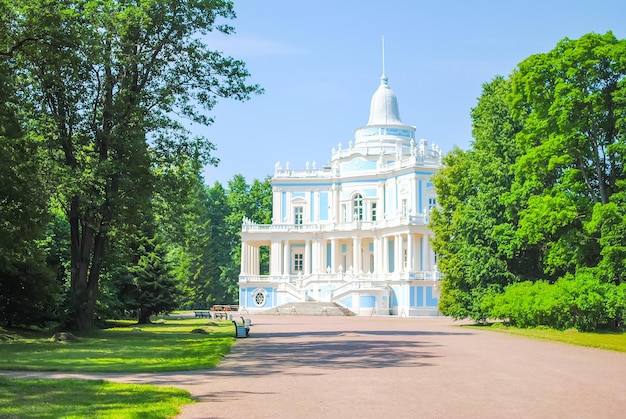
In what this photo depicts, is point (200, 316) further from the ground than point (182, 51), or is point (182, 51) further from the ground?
point (182, 51)

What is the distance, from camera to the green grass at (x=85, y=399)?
961 centimetres

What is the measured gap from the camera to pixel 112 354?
62.0ft

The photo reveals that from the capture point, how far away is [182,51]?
29.5 metres

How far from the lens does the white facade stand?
2356 inches

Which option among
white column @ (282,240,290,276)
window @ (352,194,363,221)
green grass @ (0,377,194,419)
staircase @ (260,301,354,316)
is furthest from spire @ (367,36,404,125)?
green grass @ (0,377,194,419)

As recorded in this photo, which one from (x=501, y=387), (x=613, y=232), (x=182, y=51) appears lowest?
(x=501, y=387)

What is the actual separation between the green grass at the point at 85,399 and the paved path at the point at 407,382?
44 centimetres

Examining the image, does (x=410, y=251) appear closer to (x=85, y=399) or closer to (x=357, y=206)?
(x=357, y=206)

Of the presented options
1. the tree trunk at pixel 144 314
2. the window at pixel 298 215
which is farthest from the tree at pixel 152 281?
the window at pixel 298 215

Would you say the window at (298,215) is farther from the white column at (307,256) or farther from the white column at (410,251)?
the white column at (410,251)

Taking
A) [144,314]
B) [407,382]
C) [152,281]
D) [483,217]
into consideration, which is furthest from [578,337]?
[144,314]

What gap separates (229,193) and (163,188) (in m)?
64.3

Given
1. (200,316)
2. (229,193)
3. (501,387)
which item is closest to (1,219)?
(501,387)

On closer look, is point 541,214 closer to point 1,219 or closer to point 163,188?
point 163,188
